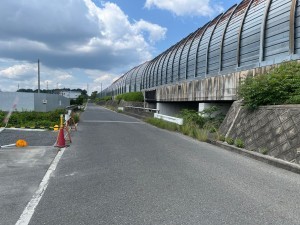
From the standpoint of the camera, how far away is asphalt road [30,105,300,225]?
501 cm

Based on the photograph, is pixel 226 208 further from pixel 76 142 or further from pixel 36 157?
pixel 76 142

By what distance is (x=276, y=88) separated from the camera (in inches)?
471

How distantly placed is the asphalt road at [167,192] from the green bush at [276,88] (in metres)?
2.90

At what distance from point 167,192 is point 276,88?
726 cm

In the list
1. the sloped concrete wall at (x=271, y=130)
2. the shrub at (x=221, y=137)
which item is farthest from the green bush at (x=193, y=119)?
the sloped concrete wall at (x=271, y=130)

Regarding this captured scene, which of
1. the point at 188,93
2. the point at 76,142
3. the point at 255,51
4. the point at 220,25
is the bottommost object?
the point at 76,142

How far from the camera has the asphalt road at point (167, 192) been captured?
5012mm

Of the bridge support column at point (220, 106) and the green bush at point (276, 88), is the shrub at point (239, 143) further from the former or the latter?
the bridge support column at point (220, 106)

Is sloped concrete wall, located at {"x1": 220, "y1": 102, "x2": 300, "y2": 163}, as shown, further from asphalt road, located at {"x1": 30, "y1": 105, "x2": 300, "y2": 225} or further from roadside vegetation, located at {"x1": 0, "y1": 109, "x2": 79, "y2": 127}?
roadside vegetation, located at {"x1": 0, "y1": 109, "x2": 79, "y2": 127}

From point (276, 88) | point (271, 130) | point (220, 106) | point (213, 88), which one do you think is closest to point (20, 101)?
point (213, 88)

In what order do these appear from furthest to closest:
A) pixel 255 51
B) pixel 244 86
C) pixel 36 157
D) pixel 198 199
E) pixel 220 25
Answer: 1. pixel 220 25
2. pixel 255 51
3. pixel 244 86
4. pixel 36 157
5. pixel 198 199

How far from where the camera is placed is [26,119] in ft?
73.0

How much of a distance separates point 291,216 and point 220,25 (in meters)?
21.7

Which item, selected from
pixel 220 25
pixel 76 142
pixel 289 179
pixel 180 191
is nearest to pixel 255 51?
pixel 220 25
